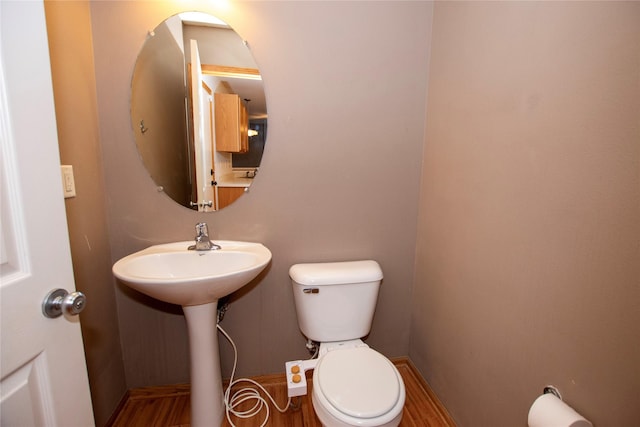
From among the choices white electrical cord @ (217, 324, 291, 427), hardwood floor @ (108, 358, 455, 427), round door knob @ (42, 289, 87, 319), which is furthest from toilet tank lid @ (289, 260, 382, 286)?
round door knob @ (42, 289, 87, 319)

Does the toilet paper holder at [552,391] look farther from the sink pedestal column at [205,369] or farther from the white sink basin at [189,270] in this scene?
the sink pedestal column at [205,369]

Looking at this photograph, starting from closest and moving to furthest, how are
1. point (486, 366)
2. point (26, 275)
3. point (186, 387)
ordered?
point (26, 275), point (486, 366), point (186, 387)

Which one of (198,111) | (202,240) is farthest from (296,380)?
(198,111)

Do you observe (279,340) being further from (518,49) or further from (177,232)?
(518,49)

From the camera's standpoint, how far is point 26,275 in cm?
54

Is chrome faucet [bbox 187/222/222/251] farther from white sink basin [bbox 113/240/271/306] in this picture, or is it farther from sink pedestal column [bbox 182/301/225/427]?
sink pedestal column [bbox 182/301/225/427]

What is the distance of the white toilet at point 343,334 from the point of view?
100 centimetres

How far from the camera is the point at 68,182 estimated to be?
1022mm

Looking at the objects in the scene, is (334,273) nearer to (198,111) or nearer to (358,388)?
(358,388)

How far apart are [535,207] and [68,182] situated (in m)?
1.60

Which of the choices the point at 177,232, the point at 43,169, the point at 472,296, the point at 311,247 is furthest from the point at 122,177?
the point at 472,296

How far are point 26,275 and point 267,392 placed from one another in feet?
4.29

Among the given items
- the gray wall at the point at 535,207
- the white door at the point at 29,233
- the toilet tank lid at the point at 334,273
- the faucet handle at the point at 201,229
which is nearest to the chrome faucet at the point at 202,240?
the faucet handle at the point at 201,229

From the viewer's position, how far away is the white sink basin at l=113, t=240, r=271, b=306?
3.16 ft
